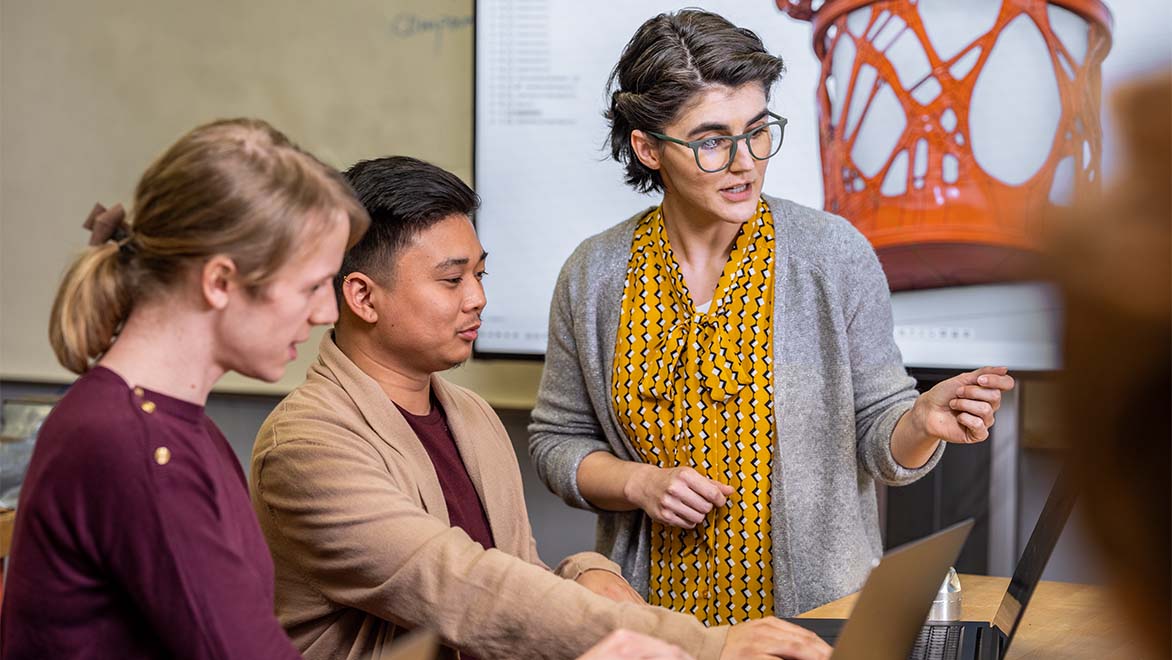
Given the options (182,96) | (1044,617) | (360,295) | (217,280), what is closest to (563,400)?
(360,295)

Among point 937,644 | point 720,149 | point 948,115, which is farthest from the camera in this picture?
point 948,115

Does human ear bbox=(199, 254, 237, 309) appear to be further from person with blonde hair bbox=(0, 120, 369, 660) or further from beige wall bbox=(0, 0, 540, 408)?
beige wall bbox=(0, 0, 540, 408)

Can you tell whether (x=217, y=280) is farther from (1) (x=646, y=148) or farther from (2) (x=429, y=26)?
(2) (x=429, y=26)

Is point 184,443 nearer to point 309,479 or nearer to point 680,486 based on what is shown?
point 309,479

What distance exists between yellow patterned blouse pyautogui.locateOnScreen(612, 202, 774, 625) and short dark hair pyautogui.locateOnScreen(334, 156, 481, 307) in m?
0.45

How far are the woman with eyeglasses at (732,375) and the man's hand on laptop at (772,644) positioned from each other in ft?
1.56

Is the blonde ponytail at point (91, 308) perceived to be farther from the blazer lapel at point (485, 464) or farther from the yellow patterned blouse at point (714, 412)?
the yellow patterned blouse at point (714, 412)

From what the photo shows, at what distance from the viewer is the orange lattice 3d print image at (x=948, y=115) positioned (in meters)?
2.45

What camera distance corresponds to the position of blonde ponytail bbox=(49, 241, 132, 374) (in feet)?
3.56

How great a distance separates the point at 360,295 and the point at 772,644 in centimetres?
67

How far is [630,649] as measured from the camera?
115 cm

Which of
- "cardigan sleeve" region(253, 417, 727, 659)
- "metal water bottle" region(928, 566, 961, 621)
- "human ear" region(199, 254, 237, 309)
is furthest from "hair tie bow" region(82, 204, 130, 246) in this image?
"metal water bottle" region(928, 566, 961, 621)

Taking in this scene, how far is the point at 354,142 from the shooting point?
3.19 m

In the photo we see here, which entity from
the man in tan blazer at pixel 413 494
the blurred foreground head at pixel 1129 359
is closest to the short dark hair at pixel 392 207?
the man in tan blazer at pixel 413 494
